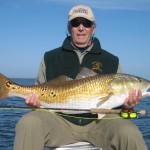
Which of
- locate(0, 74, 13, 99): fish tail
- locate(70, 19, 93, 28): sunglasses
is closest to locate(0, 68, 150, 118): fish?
locate(0, 74, 13, 99): fish tail

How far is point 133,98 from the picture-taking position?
6.83 metres

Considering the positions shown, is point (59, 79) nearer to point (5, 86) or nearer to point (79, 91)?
point (79, 91)

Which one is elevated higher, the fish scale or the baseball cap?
the baseball cap

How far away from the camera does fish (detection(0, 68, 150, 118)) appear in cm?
692

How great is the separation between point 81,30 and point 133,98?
1.67 meters

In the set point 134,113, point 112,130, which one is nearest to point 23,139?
point 112,130

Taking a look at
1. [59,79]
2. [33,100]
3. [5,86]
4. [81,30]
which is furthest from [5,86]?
[81,30]

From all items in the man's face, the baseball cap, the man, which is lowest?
the man

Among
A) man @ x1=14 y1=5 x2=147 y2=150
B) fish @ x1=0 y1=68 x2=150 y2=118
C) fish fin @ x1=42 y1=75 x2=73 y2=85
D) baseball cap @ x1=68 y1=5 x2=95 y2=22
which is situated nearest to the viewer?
man @ x1=14 y1=5 x2=147 y2=150

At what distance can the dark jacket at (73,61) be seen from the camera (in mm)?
7719

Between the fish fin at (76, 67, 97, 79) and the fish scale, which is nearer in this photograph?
the fish scale

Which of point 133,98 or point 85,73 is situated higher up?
point 85,73

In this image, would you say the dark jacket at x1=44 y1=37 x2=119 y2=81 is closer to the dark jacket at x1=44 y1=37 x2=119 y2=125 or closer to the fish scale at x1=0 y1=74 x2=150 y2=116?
the dark jacket at x1=44 y1=37 x2=119 y2=125

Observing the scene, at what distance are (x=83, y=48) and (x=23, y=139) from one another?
2431 millimetres
